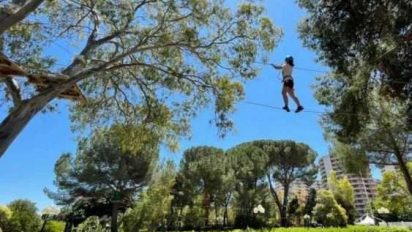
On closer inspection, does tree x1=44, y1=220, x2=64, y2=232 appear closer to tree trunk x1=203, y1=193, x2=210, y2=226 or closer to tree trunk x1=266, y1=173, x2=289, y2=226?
tree trunk x1=203, y1=193, x2=210, y2=226

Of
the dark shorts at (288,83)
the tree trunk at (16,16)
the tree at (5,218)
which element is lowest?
the tree at (5,218)

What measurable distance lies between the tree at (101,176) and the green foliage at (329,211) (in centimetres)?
1922

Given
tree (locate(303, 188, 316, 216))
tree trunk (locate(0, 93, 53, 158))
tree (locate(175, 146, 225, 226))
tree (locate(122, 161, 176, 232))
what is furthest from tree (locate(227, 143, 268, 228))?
tree trunk (locate(0, 93, 53, 158))

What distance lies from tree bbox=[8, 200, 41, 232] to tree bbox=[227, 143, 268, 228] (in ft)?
69.5

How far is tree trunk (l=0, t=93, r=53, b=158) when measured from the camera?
6.57 meters

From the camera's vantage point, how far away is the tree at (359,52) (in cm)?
790

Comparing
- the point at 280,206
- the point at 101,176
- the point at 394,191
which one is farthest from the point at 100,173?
the point at 394,191

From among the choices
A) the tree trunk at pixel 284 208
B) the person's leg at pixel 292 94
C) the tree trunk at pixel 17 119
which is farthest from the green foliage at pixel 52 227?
the tree trunk at pixel 284 208

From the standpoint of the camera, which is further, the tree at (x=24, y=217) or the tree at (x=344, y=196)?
the tree at (x=344, y=196)

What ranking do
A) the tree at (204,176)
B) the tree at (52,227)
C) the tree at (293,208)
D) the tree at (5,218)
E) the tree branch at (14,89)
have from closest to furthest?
the tree branch at (14,89), the tree at (52,227), the tree at (5,218), the tree at (204,176), the tree at (293,208)

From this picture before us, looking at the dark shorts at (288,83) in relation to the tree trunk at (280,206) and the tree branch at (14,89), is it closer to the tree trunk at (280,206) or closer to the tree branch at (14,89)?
the tree branch at (14,89)

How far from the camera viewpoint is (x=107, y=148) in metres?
32.6

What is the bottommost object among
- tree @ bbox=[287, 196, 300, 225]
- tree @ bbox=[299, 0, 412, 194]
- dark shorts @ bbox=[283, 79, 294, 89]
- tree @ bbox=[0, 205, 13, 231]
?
tree @ bbox=[0, 205, 13, 231]

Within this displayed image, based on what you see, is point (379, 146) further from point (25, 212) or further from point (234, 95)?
point (25, 212)
